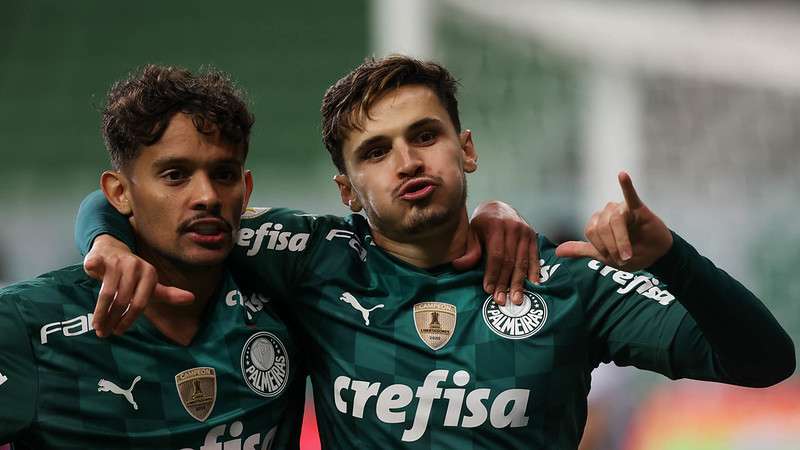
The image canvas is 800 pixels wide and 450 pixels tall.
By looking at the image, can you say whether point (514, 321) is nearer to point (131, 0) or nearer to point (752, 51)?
point (752, 51)

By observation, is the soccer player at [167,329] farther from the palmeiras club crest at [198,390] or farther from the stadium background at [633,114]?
the stadium background at [633,114]

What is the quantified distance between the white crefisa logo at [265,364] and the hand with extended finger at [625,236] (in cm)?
81

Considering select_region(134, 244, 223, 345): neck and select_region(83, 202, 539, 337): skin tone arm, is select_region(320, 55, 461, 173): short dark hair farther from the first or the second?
select_region(134, 244, 223, 345): neck

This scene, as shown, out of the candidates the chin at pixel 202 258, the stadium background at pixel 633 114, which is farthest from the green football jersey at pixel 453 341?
the stadium background at pixel 633 114

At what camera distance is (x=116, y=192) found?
268cm

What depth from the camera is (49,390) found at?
93.4 inches

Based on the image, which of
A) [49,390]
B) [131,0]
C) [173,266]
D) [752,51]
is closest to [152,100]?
[173,266]

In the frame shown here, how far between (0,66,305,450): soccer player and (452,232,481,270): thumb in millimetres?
483

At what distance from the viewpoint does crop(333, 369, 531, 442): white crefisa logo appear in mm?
2520

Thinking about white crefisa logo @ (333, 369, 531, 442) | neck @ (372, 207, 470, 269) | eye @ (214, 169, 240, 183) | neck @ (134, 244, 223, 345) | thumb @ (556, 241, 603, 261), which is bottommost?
white crefisa logo @ (333, 369, 531, 442)

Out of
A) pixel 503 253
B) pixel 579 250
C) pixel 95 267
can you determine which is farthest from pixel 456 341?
pixel 95 267

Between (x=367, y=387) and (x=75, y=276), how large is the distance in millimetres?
766

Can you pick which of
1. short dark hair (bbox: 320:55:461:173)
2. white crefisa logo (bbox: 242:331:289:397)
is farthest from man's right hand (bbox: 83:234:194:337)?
short dark hair (bbox: 320:55:461:173)

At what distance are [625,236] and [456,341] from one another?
0.67 m
